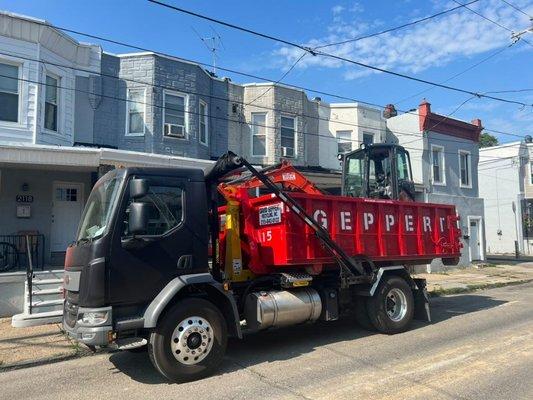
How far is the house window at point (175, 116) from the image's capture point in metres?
16.7

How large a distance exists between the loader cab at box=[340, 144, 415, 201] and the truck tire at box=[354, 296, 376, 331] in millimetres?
2659

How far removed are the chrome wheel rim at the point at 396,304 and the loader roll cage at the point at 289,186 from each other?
68 cm

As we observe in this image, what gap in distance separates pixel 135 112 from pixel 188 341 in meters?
12.1

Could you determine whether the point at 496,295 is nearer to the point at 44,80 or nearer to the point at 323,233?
the point at 323,233

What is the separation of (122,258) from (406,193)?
6.86m

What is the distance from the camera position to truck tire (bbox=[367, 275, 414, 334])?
27.3ft

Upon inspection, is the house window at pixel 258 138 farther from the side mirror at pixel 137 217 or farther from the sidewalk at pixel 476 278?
the side mirror at pixel 137 217

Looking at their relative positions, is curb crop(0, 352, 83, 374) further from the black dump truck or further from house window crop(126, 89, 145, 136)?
house window crop(126, 89, 145, 136)

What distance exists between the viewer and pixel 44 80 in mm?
14320

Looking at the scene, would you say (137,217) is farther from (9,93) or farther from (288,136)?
(288,136)

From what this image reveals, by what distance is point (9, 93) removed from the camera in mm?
13711

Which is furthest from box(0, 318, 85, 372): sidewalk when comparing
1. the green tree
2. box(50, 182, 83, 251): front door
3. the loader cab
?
the green tree

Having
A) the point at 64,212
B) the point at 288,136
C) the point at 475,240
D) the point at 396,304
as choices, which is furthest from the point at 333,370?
the point at 475,240

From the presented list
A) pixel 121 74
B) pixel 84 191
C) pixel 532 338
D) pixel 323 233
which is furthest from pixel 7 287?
pixel 532 338
